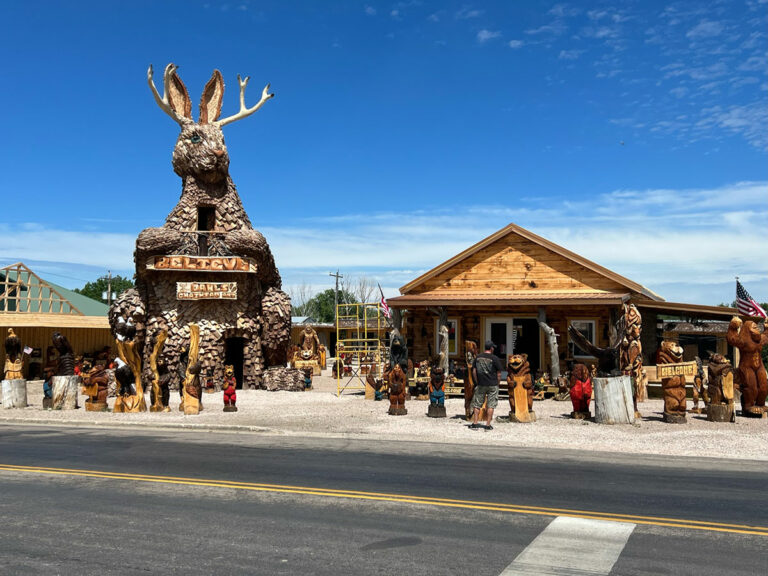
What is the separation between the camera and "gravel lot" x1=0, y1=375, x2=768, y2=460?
1173 cm

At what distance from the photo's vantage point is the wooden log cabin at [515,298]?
68.1ft

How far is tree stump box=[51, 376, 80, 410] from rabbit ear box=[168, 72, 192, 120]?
33.1 feet

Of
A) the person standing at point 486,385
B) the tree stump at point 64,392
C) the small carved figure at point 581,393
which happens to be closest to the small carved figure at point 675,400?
the small carved figure at point 581,393

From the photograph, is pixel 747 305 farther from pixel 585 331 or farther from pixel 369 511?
pixel 369 511

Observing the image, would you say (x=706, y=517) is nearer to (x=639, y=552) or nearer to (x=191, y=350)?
(x=639, y=552)

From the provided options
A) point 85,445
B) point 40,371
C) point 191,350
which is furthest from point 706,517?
point 40,371

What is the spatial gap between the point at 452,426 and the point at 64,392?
10774 millimetres

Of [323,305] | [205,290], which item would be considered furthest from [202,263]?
[323,305]

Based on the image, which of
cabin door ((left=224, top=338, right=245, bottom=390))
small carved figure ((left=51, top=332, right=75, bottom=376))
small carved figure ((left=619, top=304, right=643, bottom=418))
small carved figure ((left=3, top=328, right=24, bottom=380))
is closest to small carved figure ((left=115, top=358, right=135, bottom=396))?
small carved figure ((left=51, top=332, right=75, bottom=376))

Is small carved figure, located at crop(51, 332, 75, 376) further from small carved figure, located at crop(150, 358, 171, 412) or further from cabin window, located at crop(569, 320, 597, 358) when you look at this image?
cabin window, located at crop(569, 320, 597, 358)

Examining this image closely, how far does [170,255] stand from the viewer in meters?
22.0

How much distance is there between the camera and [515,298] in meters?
20.4

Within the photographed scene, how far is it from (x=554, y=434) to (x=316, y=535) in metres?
7.69

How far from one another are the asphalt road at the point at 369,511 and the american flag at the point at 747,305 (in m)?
7.13
